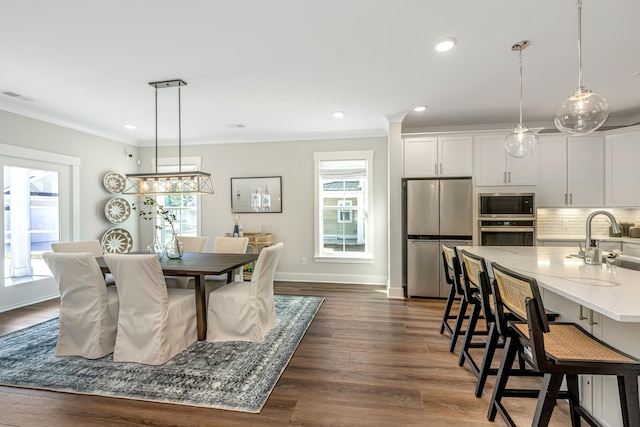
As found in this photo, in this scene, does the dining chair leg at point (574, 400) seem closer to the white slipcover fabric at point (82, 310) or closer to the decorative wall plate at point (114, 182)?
the white slipcover fabric at point (82, 310)

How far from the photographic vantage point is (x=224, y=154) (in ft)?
17.8

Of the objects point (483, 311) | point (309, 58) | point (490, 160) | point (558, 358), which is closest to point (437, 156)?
point (490, 160)

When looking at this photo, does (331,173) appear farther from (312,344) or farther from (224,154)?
(312,344)

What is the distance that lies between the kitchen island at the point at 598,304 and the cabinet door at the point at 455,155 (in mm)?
2275

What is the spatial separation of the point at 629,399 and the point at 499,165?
137 inches

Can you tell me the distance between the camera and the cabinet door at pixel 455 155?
425 centimetres

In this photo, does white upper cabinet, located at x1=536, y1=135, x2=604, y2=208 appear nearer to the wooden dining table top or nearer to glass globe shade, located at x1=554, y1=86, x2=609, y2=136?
glass globe shade, located at x1=554, y1=86, x2=609, y2=136

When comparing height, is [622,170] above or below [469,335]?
above

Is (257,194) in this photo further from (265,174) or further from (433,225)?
(433,225)

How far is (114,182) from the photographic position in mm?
5059

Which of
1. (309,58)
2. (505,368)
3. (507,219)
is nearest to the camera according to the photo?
(505,368)

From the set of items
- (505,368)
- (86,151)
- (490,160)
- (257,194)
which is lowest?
(505,368)

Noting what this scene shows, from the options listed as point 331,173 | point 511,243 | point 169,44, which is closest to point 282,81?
point 169,44

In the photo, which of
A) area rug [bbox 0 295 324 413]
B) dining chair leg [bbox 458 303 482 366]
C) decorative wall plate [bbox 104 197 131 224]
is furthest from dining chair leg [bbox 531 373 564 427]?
decorative wall plate [bbox 104 197 131 224]
